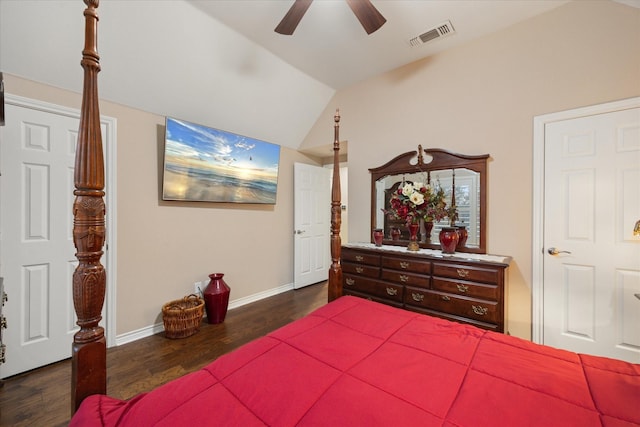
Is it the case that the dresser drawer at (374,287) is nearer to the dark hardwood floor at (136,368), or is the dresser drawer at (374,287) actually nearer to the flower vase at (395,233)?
the flower vase at (395,233)

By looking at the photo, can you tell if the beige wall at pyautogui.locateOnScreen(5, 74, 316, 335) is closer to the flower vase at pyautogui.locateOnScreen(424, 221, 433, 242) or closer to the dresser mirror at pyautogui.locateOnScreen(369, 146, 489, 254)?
the dresser mirror at pyautogui.locateOnScreen(369, 146, 489, 254)

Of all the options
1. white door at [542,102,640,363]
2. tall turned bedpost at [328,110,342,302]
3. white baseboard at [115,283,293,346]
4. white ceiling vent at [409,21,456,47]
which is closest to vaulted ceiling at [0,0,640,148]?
white ceiling vent at [409,21,456,47]

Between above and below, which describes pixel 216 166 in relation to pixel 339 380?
above

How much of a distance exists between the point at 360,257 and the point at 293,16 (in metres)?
2.24

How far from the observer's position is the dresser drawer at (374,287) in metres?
2.55

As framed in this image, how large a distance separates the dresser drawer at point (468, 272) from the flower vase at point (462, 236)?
44 cm

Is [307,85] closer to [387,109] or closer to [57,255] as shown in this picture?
[387,109]

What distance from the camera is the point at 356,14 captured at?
1828mm

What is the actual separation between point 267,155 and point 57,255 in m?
2.37

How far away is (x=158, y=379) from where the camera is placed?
194cm

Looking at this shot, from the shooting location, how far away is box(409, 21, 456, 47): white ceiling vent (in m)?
2.38

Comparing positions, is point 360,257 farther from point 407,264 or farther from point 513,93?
point 513,93

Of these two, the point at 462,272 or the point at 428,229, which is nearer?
the point at 462,272

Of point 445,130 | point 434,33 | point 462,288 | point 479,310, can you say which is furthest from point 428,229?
point 434,33
